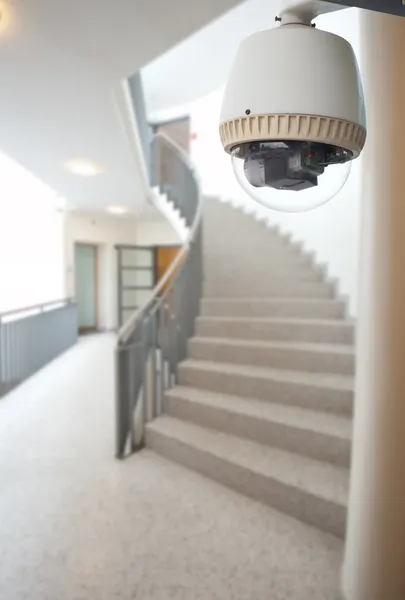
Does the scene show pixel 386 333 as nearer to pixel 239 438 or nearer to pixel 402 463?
pixel 402 463

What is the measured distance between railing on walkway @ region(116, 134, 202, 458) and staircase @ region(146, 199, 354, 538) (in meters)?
0.12

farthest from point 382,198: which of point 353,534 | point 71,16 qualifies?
point 71,16

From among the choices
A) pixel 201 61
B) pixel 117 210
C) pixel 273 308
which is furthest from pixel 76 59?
pixel 117 210

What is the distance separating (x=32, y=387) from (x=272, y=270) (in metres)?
3.43

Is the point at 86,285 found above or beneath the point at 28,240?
beneath

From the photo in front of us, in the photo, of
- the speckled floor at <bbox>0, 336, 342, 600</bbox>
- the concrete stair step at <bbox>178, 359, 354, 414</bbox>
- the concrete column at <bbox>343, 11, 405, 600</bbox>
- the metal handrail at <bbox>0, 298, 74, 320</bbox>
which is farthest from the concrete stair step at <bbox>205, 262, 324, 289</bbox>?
the concrete column at <bbox>343, 11, 405, 600</bbox>

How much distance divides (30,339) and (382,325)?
18.1ft

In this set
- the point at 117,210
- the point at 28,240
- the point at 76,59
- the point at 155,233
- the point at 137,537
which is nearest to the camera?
the point at 137,537

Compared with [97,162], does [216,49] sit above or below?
above

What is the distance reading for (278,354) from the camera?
12.7 ft

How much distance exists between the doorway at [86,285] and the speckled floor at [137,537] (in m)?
7.21

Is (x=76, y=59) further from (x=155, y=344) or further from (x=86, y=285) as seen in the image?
(x=86, y=285)

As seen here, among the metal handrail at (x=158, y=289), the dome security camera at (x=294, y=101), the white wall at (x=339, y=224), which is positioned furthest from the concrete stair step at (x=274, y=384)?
the dome security camera at (x=294, y=101)

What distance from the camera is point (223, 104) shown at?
2.76 ft
